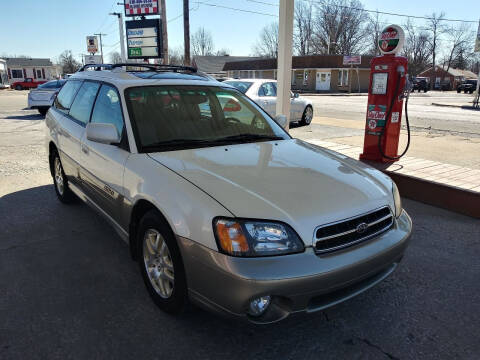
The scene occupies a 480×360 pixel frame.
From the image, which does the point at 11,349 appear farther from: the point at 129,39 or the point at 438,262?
the point at 129,39

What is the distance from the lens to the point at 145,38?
56.8ft

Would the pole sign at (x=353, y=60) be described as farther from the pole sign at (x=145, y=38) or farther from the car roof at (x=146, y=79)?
the car roof at (x=146, y=79)

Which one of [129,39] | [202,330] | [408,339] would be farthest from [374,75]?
[129,39]

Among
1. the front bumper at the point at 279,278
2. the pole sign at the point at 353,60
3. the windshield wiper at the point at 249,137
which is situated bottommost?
the front bumper at the point at 279,278

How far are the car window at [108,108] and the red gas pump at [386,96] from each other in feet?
13.5

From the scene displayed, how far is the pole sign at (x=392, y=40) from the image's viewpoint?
18.2 ft

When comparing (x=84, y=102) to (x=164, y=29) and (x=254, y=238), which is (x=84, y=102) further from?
(x=164, y=29)

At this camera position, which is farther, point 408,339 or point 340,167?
point 340,167

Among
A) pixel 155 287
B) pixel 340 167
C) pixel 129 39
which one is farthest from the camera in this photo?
pixel 129 39

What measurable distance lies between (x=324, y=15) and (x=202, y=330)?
7468cm

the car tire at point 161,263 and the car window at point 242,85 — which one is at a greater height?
the car window at point 242,85

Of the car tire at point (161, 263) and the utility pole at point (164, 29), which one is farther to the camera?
the utility pole at point (164, 29)

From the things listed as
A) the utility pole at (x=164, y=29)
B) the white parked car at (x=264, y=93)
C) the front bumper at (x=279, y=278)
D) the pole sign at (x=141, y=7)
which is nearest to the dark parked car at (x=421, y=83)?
the white parked car at (x=264, y=93)

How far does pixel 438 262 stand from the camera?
345 cm
